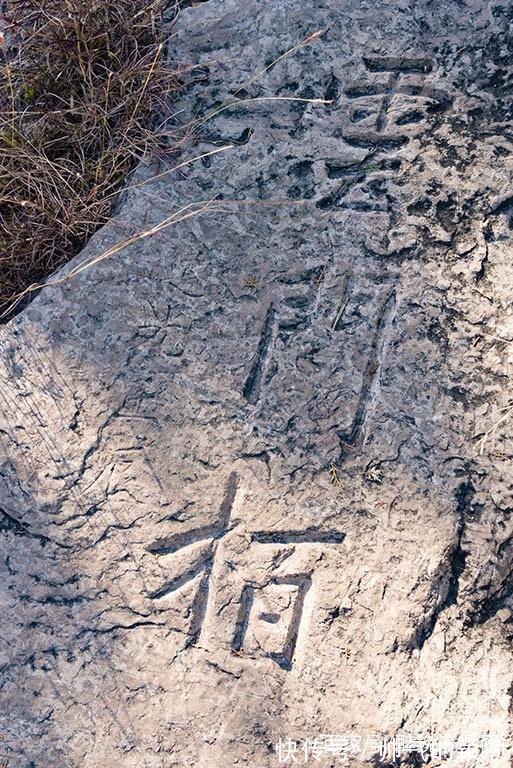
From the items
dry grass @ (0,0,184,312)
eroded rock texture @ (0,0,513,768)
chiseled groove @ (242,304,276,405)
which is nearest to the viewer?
eroded rock texture @ (0,0,513,768)

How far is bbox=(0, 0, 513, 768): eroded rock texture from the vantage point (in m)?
1.86

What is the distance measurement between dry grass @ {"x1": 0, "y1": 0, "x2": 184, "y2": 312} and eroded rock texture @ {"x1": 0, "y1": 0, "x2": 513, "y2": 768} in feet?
0.53

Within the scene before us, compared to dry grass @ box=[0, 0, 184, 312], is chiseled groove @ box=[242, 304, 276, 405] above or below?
below

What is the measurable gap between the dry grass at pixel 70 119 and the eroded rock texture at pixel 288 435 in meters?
0.16

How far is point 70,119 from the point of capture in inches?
92.6

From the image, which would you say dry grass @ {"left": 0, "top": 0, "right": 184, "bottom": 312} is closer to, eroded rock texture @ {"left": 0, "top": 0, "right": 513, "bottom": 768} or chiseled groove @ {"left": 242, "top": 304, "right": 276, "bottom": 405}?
eroded rock texture @ {"left": 0, "top": 0, "right": 513, "bottom": 768}

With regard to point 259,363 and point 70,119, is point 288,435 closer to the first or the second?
point 259,363

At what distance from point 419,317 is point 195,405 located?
599 mm

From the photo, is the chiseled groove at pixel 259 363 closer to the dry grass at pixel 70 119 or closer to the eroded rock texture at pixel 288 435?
the eroded rock texture at pixel 288 435

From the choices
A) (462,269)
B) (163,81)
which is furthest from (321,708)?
(163,81)

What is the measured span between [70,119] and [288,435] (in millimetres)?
1166

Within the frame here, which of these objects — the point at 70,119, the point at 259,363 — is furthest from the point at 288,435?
the point at 70,119

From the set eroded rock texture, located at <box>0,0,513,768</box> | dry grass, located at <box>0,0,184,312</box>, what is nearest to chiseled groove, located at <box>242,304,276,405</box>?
eroded rock texture, located at <box>0,0,513,768</box>

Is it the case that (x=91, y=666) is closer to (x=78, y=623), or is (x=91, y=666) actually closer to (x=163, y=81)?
(x=78, y=623)
